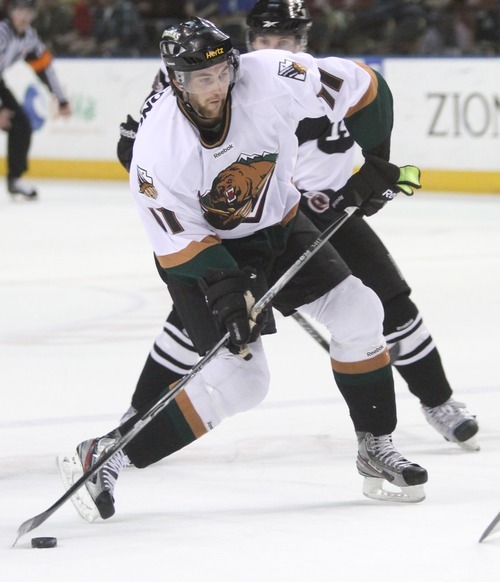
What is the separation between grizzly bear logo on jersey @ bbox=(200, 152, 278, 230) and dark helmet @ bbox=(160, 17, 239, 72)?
204mm

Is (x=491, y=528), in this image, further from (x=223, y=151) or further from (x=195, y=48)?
(x=195, y=48)

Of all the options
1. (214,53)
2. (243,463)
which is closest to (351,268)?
(243,463)

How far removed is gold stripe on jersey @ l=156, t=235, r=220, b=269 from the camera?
2.82 metres

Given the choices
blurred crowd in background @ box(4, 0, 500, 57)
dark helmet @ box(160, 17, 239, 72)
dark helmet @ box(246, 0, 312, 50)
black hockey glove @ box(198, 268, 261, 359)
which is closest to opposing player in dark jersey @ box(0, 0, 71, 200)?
blurred crowd in background @ box(4, 0, 500, 57)

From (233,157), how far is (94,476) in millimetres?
696

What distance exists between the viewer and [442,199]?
884 cm

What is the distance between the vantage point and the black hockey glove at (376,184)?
3.03 meters

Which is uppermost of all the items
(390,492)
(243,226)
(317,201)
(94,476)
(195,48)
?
(195,48)

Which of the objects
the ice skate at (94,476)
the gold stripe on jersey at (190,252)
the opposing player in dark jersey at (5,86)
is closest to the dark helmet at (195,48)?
the gold stripe on jersey at (190,252)

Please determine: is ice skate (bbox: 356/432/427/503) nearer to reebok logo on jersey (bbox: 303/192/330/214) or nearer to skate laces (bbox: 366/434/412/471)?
skate laces (bbox: 366/434/412/471)

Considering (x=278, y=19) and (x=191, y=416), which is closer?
(x=191, y=416)

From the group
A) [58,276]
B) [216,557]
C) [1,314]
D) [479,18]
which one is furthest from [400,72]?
[216,557]

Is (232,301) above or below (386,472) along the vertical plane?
above

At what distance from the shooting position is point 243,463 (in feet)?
10.9
